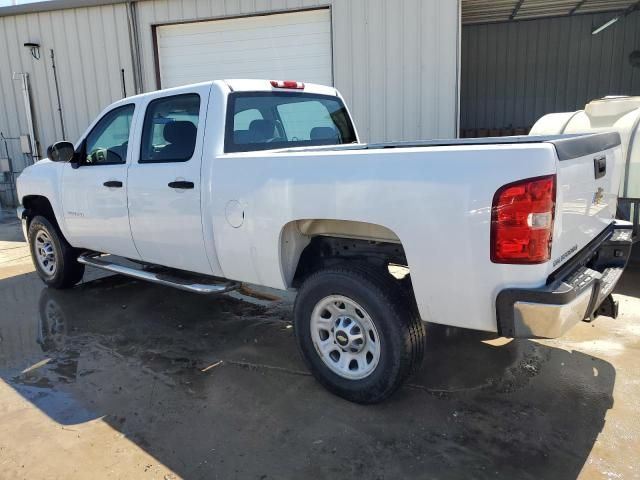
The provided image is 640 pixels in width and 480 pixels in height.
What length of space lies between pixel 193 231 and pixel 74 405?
1423 mm

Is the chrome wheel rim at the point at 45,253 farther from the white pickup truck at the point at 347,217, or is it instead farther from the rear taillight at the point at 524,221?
the rear taillight at the point at 524,221

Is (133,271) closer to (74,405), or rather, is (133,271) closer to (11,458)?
(74,405)

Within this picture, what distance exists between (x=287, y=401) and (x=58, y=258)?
3.64m

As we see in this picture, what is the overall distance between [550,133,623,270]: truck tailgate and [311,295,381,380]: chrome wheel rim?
3.80 ft

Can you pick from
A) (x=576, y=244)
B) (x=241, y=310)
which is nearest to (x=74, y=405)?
(x=241, y=310)

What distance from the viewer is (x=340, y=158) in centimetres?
297

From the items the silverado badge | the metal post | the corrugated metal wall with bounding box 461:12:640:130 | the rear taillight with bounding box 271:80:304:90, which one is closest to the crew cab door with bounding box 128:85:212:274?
the rear taillight with bounding box 271:80:304:90

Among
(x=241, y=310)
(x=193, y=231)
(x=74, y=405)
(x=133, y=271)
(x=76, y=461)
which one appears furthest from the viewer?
(x=241, y=310)

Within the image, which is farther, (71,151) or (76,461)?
(71,151)

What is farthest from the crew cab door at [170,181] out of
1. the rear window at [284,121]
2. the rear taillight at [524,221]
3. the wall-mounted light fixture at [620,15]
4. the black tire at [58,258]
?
the wall-mounted light fixture at [620,15]

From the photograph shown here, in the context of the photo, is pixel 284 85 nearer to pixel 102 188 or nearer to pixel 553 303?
pixel 102 188

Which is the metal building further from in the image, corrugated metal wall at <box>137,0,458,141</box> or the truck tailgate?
the truck tailgate

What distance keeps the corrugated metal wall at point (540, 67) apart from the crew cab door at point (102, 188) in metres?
11.5

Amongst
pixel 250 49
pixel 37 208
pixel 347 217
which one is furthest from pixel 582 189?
pixel 250 49
